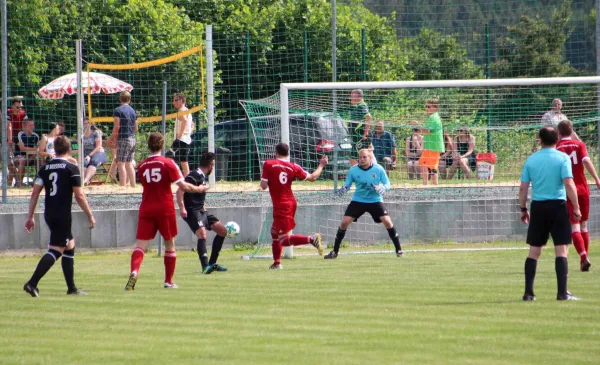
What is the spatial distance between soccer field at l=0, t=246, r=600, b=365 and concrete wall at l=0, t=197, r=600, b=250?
3596mm

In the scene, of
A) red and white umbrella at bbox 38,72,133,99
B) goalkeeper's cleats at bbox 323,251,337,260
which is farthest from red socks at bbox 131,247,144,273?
red and white umbrella at bbox 38,72,133,99

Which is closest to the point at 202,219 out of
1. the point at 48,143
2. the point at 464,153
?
the point at 48,143

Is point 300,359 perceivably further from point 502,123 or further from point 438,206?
point 502,123

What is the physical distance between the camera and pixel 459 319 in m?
9.66

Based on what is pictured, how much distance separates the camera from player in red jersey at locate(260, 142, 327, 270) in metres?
15.4

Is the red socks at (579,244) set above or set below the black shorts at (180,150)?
below

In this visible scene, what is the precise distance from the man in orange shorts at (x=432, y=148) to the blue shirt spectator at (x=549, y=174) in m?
8.23

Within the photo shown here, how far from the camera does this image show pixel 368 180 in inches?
672

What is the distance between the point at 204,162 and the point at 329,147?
5.10m

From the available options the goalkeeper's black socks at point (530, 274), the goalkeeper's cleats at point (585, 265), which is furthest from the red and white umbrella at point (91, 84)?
the goalkeeper's black socks at point (530, 274)

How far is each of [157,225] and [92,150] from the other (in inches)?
349

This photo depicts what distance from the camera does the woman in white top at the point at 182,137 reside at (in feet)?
66.1

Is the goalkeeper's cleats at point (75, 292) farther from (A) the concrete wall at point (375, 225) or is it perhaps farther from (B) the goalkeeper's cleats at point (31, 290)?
(A) the concrete wall at point (375, 225)

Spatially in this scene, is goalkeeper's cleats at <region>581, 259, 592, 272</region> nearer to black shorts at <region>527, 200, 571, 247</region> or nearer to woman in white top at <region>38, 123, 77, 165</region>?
black shorts at <region>527, 200, 571, 247</region>
